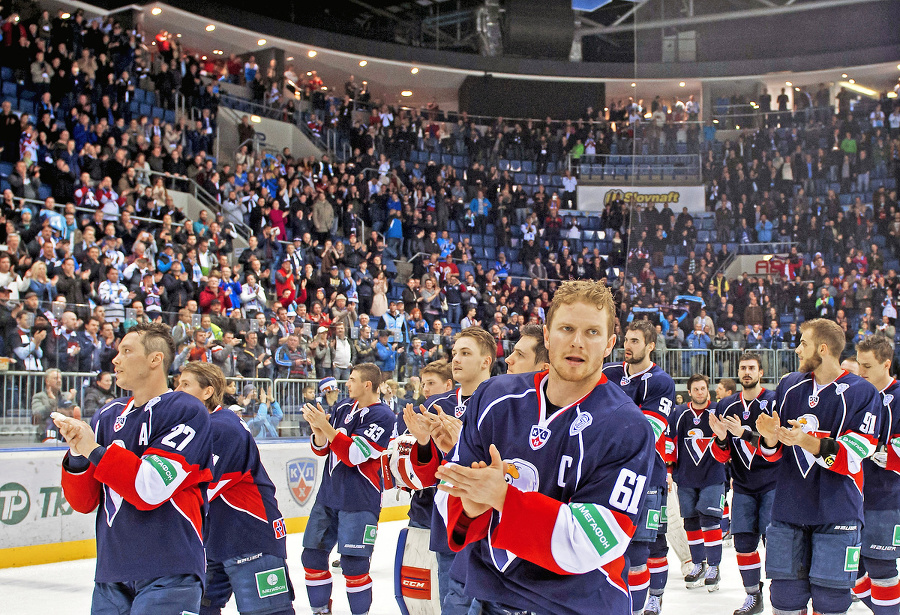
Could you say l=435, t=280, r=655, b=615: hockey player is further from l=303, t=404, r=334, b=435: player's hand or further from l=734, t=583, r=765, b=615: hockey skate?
l=734, t=583, r=765, b=615: hockey skate

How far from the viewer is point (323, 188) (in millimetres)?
20391

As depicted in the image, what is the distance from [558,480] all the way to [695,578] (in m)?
6.08

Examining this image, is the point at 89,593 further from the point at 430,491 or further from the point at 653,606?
the point at 653,606

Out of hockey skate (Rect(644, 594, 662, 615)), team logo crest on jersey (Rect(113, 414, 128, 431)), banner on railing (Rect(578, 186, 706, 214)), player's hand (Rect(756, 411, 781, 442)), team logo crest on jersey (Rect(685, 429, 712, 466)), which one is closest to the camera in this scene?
team logo crest on jersey (Rect(113, 414, 128, 431))

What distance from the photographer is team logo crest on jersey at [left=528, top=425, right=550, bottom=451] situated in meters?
2.56

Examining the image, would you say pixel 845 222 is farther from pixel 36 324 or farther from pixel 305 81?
pixel 305 81

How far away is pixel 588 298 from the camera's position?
8.59ft

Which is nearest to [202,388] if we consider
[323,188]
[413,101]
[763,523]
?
[763,523]

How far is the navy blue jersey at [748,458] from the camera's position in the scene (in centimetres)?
698

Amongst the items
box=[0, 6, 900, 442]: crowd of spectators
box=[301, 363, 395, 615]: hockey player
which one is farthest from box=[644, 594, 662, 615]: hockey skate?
box=[0, 6, 900, 442]: crowd of spectators

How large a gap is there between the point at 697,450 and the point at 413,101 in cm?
2132

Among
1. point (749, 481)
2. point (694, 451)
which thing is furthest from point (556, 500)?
point (694, 451)

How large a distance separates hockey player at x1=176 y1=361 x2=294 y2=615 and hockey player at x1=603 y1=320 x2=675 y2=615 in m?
2.34

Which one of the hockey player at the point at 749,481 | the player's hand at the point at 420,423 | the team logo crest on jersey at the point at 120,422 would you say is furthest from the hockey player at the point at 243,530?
the hockey player at the point at 749,481
